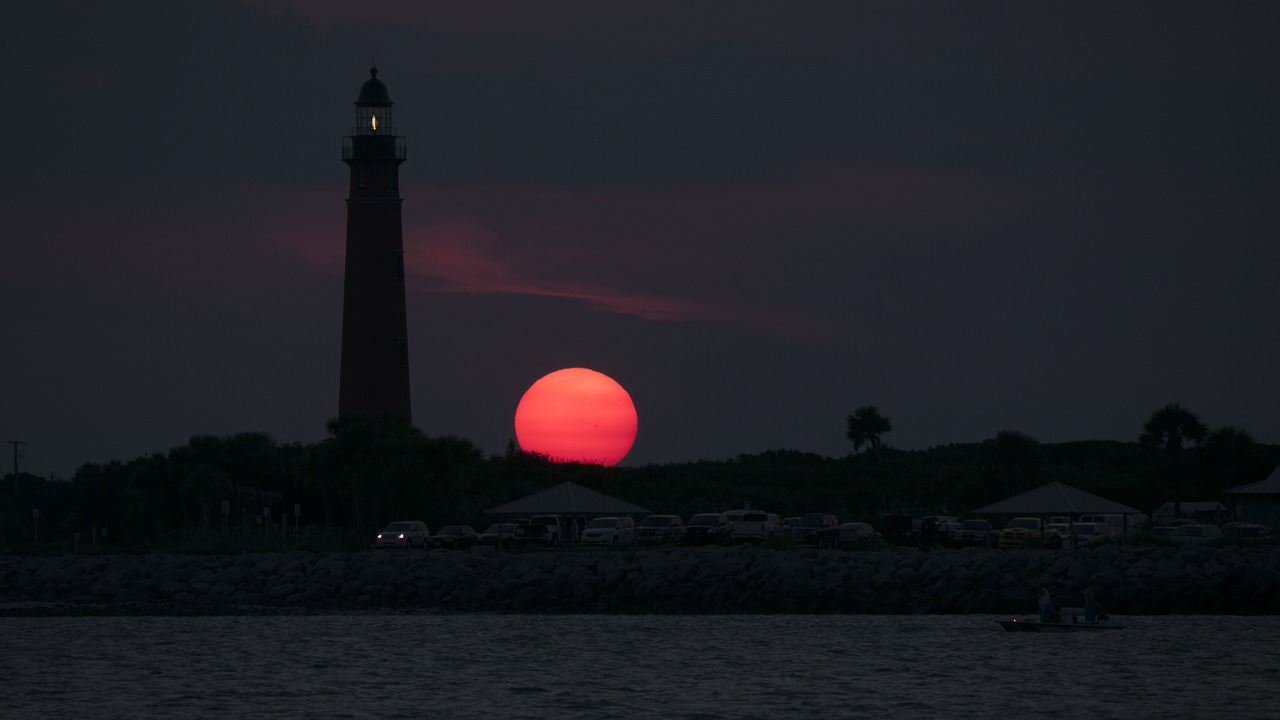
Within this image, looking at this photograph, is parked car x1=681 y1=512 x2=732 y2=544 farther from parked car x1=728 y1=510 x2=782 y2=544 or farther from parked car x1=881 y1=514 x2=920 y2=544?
parked car x1=881 y1=514 x2=920 y2=544

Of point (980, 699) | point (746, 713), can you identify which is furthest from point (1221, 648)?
point (746, 713)

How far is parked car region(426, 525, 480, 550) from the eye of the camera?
61.7 m

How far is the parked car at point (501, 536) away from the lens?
200 feet

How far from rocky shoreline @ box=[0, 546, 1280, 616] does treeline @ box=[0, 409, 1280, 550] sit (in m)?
7.22

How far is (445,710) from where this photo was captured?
32.1 meters

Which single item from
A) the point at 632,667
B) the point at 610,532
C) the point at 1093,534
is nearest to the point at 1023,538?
the point at 1093,534

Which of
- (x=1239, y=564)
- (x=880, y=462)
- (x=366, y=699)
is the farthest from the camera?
(x=880, y=462)

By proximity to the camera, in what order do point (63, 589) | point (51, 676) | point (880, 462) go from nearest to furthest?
point (51, 676) → point (63, 589) → point (880, 462)

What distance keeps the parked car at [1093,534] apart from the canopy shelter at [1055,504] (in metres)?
1.57

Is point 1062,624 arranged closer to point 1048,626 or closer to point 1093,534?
point 1048,626

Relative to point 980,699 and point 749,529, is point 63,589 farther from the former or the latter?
point 980,699

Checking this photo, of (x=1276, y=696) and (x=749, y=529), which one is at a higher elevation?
(x=749, y=529)

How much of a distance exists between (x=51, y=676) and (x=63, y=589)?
1677cm

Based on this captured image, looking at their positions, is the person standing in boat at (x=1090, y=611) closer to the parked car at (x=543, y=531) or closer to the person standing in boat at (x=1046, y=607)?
the person standing in boat at (x=1046, y=607)
